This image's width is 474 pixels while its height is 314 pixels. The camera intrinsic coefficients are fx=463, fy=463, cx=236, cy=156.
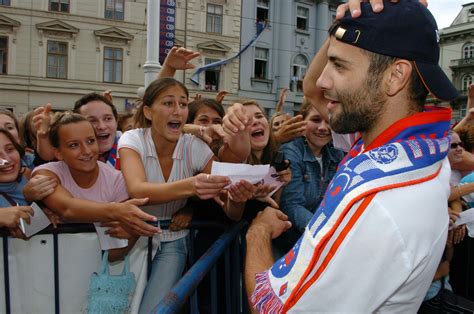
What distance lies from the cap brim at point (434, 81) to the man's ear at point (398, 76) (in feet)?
0.10

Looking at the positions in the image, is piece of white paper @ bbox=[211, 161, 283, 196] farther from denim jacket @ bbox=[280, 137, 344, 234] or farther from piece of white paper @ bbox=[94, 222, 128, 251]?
denim jacket @ bbox=[280, 137, 344, 234]

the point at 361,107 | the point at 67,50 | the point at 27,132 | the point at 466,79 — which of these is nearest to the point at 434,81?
the point at 361,107

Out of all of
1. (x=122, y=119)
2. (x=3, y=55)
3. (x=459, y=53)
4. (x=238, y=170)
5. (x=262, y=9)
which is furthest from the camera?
(x=459, y=53)

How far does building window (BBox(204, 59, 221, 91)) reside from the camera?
26.4 meters

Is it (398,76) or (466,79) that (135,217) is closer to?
(398,76)

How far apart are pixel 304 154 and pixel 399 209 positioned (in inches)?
83.2

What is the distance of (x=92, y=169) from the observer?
2.78 m

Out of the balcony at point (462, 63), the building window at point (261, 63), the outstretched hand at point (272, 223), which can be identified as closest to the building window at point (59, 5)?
the building window at point (261, 63)

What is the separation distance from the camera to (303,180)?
3.30 m

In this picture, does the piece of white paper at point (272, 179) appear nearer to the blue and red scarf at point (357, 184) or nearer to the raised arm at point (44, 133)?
the blue and red scarf at point (357, 184)

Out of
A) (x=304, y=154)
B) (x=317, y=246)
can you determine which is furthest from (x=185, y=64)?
(x=317, y=246)

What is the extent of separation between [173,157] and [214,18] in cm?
2539

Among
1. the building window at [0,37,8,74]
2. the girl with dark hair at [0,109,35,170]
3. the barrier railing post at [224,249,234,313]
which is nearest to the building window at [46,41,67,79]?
the building window at [0,37,8,74]

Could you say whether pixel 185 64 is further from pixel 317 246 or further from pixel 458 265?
pixel 458 265
